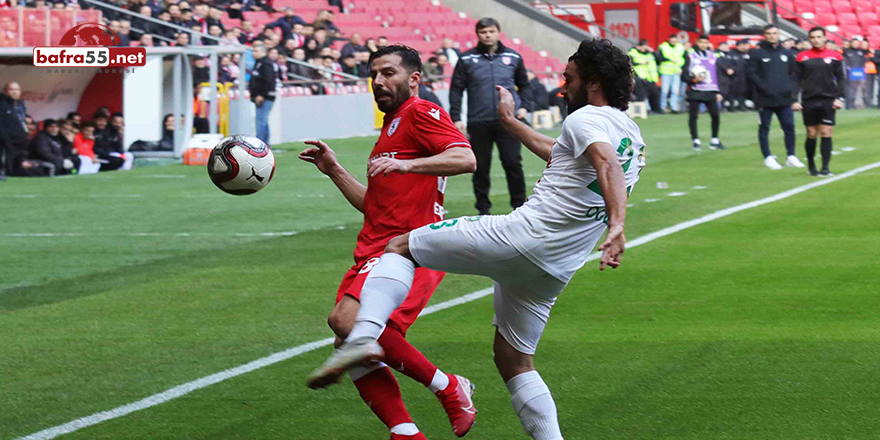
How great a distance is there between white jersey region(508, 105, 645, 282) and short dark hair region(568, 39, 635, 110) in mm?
71

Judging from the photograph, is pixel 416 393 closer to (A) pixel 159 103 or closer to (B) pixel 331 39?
(A) pixel 159 103

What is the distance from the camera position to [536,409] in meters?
4.99

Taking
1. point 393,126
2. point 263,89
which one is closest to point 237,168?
point 393,126

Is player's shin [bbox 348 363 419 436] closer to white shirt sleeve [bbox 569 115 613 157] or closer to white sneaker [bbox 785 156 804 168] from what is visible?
white shirt sleeve [bbox 569 115 613 157]

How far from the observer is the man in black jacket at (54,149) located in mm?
20234

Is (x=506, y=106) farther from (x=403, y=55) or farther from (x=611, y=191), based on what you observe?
(x=611, y=191)

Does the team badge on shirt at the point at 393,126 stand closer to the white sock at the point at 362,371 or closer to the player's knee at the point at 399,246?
the player's knee at the point at 399,246

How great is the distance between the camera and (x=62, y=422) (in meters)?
5.98

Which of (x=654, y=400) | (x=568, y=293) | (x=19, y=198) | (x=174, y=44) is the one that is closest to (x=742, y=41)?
A: (x=174, y=44)

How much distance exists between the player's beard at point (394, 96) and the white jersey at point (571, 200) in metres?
0.93

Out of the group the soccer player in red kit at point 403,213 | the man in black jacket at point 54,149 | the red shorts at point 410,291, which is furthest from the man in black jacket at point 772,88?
the red shorts at point 410,291

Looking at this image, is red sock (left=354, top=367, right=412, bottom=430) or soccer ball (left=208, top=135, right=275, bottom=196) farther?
soccer ball (left=208, top=135, right=275, bottom=196)

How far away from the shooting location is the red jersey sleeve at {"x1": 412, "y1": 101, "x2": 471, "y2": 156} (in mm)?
Answer: 5367

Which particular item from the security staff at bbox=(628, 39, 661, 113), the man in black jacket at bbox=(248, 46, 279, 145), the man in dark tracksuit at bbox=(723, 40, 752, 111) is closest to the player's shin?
the man in black jacket at bbox=(248, 46, 279, 145)
